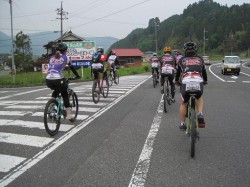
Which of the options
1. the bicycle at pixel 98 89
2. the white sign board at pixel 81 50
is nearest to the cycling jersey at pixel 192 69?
the bicycle at pixel 98 89

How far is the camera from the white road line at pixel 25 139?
252 inches

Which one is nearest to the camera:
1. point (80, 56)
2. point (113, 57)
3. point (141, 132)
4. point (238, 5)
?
point (141, 132)

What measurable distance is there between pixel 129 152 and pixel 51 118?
2107 mm

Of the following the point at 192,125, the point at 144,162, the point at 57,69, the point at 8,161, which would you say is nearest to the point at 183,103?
the point at 192,125

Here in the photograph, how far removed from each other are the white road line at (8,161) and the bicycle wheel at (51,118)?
1.28m

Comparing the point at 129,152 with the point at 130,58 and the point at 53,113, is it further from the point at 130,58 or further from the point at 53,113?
the point at 130,58

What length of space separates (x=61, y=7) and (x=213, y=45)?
84.5 meters

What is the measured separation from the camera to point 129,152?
567 cm

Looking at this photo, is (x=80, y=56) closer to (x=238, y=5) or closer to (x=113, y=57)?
(x=113, y=57)

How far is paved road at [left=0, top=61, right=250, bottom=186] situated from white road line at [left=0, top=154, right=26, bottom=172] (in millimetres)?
38

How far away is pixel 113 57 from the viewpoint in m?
16.8

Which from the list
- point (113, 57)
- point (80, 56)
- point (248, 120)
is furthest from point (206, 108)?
point (80, 56)

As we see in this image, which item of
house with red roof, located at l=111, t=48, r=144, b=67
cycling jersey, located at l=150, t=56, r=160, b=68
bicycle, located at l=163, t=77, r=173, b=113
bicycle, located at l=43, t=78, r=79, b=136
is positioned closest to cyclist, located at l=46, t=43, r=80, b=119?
bicycle, located at l=43, t=78, r=79, b=136

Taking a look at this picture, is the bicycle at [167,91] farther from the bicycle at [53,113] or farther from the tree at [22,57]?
the tree at [22,57]
